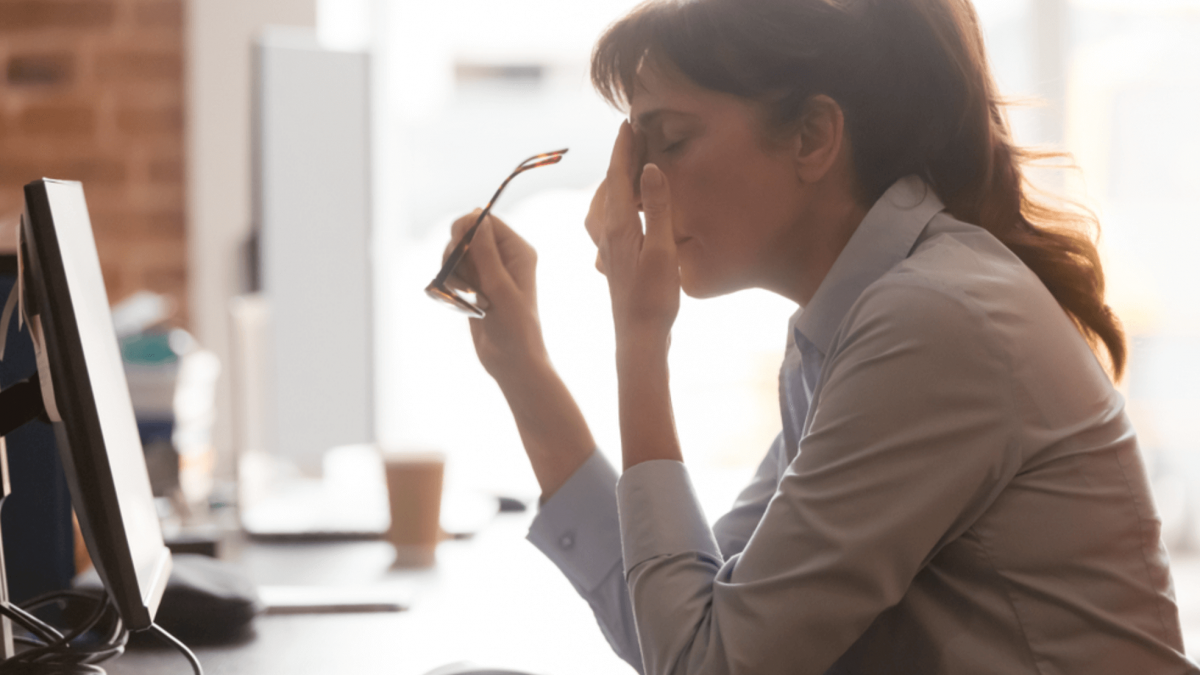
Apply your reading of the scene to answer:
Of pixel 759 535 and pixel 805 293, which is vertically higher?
pixel 805 293

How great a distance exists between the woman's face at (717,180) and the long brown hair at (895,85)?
0.02 m

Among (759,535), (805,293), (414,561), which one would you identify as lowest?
(414,561)

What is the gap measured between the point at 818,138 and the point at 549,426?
387 millimetres

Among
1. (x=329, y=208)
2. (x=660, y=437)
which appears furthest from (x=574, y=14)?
(x=660, y=437)

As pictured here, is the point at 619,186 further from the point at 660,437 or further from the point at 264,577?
the point at 264,577

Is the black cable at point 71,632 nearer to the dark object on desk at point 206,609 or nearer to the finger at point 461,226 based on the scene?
the dark object on desk at point 206,609

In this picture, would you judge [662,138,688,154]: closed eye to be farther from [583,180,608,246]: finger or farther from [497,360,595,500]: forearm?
[497,360,595,500]: forearm

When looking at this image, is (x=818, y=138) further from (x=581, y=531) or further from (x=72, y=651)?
(x=72, y=651)

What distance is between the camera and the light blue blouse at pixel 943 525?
64cm

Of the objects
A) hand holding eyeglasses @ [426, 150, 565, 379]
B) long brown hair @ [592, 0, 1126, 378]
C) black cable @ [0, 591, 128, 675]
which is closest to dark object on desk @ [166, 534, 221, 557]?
black cable @ [0, 591, 128, 675]

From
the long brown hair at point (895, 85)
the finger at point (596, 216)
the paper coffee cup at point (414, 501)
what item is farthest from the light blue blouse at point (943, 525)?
the paper coffee cup at point (414, 501)

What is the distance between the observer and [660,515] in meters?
0.74

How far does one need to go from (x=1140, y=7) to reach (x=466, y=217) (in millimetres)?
2452

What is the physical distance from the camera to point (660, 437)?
0.78 metres
